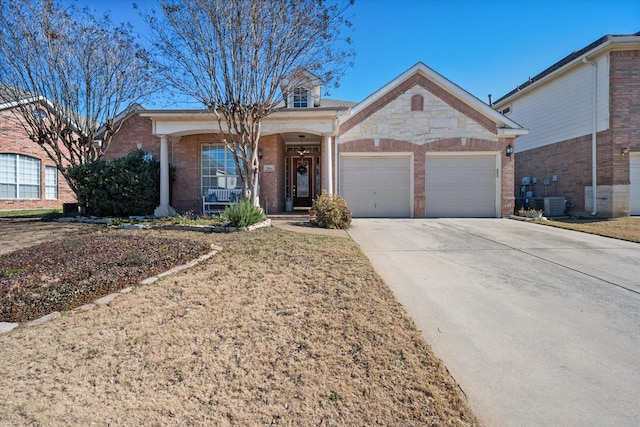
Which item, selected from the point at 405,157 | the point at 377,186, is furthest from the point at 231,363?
the point at 405,157

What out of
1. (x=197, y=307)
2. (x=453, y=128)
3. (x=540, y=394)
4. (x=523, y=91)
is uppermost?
(x=523, y=91)

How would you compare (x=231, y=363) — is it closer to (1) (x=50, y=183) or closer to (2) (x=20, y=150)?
(2) (x=20, y=150)

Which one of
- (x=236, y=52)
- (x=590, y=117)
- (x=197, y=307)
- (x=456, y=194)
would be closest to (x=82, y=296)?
(x=197, y=307)

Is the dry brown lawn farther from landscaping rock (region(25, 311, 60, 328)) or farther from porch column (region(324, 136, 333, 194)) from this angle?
porch column (region(324, 136, 333, 194))

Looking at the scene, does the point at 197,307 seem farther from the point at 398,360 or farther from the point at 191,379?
the point at 398,360

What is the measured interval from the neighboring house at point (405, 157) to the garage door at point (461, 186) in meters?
0.04

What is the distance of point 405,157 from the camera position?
1259 cm

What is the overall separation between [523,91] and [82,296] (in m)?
20.0

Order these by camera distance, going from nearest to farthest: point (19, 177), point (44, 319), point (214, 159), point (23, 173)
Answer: point (44, 319) < point (214, 159) < point (19, 177) < point (23, 173)

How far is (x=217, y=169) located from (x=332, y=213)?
19.8 ft

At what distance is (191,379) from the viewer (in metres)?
2.22

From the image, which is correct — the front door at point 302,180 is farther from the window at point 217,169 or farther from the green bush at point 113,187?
the green bush at point 113,187

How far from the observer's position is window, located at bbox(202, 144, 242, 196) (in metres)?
12.5

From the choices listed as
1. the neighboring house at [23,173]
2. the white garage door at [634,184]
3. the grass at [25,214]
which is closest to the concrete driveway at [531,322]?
the white garage door at [634,184]
